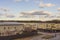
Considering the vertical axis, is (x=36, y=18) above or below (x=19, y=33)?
above

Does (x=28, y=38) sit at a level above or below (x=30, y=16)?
below

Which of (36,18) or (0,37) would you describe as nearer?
(0,37)

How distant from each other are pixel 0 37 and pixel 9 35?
0.17 metres

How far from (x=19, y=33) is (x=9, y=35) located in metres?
0.20

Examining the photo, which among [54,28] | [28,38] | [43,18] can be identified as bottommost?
[28,38]

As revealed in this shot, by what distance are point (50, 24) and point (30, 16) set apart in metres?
0.45

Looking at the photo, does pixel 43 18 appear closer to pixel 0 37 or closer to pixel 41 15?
pixel 41 15

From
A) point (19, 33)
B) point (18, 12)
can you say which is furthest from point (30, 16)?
point (19, 33)

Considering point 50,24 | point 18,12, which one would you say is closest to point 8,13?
point 18,12

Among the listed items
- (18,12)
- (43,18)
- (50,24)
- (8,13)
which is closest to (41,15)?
(43,18)

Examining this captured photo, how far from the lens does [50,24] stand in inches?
101

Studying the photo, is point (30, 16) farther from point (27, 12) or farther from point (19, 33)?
point (19, 33)

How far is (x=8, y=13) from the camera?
8.29ft

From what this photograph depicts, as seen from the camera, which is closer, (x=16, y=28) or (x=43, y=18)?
(x=16, y=28)
